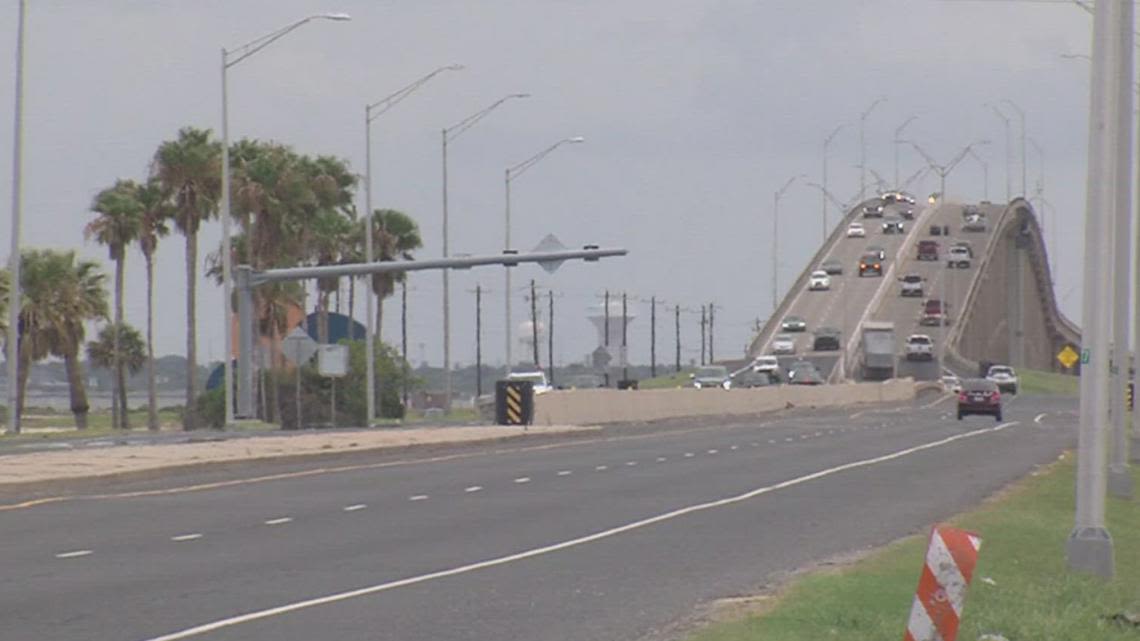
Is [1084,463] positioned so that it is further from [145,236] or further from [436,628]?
[145,236]

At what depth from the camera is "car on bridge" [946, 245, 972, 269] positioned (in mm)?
176625

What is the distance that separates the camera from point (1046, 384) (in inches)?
5861

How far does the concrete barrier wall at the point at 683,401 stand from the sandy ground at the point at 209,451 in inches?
367

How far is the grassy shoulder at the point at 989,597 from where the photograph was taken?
54.3 feet

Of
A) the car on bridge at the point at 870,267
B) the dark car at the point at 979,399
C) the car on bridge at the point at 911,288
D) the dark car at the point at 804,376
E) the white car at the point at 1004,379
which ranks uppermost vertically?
the car on bridge at the point at 870,267

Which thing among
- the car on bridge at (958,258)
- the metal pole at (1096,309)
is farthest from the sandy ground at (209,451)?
the car on bridge at (958,258)

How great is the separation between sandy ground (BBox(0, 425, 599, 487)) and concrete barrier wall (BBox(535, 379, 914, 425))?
30.5ft

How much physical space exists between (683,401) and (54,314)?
27474 mm

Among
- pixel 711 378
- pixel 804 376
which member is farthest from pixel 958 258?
pixel 711 378

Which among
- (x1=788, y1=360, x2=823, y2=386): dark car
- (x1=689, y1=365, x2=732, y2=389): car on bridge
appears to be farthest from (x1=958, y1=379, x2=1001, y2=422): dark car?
(x1=788, y1=360, x2=823, y2=386): dark car

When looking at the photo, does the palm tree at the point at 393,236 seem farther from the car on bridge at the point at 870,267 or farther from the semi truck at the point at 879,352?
the car on bridge at the point at 870,267

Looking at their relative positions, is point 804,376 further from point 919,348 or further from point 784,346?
point 919,348

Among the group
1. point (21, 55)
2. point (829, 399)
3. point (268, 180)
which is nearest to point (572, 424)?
point (21, 55)

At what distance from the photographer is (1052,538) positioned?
26641 mm
